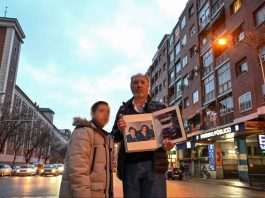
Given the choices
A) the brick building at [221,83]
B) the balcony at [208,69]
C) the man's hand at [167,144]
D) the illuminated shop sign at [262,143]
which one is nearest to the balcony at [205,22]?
the brick building at [221,83]

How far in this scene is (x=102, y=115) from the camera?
153 inches

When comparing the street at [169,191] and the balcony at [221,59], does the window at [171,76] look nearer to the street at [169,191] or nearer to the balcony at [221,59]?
the balcony at [221,59]

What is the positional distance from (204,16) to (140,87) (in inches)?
1486

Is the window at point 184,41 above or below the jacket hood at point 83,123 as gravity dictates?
above

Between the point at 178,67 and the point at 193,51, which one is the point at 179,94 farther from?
the point at 193,51

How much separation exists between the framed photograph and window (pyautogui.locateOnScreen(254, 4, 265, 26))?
24.7 metres

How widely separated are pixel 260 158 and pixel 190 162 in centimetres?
1804

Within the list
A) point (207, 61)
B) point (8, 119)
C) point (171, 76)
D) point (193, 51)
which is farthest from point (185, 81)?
point (8, 119)

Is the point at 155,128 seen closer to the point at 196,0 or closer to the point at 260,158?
the point at 260,158

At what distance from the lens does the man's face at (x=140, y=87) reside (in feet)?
12.5

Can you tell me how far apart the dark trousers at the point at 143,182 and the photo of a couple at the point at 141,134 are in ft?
0.86

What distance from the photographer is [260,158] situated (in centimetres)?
2603

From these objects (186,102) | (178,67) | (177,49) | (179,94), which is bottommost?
(186,102)

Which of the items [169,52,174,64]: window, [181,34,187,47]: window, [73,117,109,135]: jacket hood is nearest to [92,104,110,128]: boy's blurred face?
[73,117,109,135]: jacket hood
